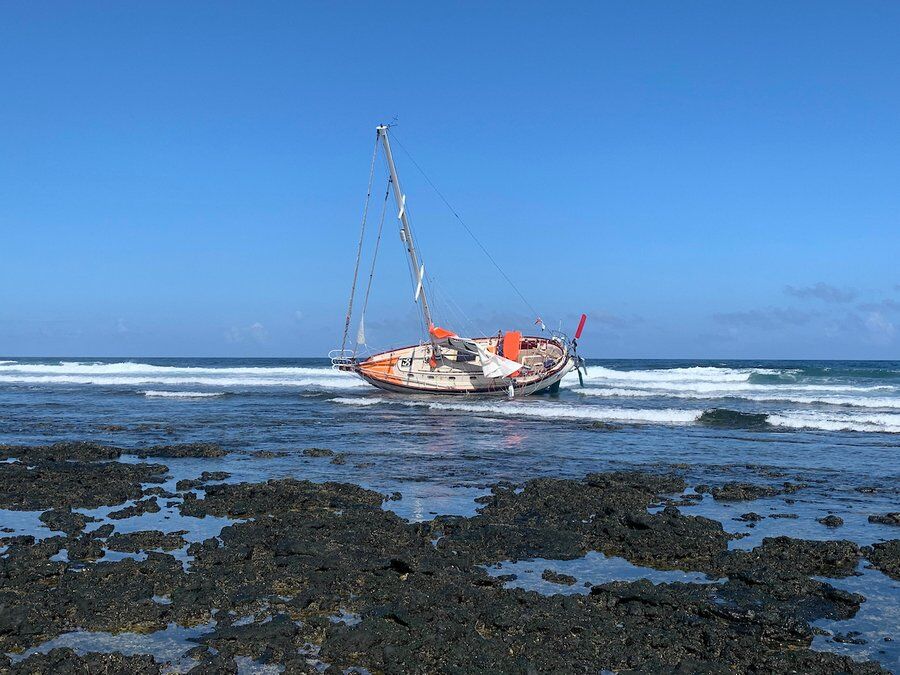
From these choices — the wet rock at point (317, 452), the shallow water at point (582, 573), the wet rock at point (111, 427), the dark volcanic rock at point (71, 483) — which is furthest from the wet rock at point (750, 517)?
the wet rock at point (111, 427)

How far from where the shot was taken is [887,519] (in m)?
13.2

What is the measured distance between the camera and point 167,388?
178 ft

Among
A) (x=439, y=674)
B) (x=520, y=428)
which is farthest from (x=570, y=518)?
(x=520, y=428)

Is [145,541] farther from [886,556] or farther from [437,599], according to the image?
[886,556]

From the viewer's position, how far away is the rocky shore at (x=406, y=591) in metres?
7.30

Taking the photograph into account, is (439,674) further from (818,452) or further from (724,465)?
(818,452)

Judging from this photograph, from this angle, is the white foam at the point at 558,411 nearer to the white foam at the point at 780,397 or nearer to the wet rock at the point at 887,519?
the white foam at the point at 780,397

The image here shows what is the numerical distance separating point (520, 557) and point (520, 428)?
17443 millimetres

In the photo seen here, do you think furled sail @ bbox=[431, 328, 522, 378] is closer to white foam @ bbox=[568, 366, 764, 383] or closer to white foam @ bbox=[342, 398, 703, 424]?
white foam @ bbox=[342, 398, 703, 424]

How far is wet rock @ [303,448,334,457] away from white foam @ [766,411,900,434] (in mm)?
18456

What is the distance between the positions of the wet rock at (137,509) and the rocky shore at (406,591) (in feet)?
0.17

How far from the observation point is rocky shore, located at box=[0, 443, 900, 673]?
7.30 metres

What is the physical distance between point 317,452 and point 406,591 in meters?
12.7

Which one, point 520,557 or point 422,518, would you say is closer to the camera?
point 520,557
